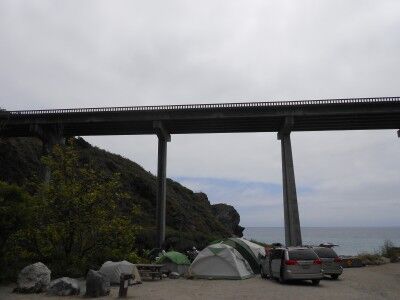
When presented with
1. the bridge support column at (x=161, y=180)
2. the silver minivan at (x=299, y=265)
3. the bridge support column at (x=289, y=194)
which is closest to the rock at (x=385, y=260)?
the bridge support column at (x=289, y=194)

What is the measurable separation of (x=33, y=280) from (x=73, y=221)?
160 inches

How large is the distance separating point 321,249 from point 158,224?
24834mm

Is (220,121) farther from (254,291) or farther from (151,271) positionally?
(254,291)

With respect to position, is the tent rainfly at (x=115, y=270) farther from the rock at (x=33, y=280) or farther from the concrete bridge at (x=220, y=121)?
the concrete bridge at (x=220, y=121)

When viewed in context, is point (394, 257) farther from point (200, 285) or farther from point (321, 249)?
point (200, 285)

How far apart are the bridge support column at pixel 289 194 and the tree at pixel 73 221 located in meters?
25.5

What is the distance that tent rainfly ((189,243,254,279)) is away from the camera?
21.0 metres

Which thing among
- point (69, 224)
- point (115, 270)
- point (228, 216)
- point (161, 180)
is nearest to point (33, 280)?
point (115, 270)

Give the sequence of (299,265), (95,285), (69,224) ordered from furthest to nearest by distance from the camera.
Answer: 1. (69,224)
2. (299,265)
3. (95,285)

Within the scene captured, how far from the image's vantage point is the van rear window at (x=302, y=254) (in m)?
17.9

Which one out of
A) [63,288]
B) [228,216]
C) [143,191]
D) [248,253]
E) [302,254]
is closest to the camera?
[63,288]

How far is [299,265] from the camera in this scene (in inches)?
699

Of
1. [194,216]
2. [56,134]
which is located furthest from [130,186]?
[56,134]

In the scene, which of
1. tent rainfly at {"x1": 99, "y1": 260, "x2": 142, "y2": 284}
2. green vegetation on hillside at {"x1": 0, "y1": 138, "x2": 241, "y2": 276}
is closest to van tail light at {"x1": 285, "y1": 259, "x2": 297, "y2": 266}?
tent rainfly at {"x1": 99, "y1": 260, "x2": 142, "y2": 284}
